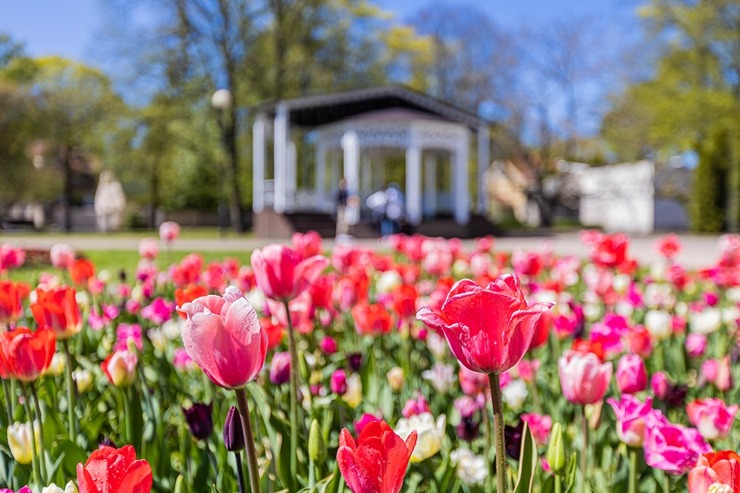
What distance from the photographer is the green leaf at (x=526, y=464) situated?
3.37 feet

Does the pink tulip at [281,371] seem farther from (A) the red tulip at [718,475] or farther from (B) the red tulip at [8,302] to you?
(A) the red tulip at [718,475]

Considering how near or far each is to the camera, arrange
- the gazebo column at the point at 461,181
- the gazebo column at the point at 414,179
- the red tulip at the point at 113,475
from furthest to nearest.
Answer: the gazebo column at the point at 461,181 < the gazebo column at the point at 414,179 < the red tulip at the point at 113,475

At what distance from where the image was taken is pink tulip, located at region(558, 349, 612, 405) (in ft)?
4.21

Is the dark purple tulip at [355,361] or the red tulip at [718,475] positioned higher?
the red tulip at [718,475]

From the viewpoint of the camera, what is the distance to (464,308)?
0.84m

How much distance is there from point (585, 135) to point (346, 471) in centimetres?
3313

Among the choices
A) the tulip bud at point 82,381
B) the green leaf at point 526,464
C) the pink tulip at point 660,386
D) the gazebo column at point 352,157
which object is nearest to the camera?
the green leaf at point 526,464

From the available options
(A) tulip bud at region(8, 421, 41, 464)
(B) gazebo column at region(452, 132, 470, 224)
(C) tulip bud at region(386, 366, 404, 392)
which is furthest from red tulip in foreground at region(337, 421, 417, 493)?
(B) gazebo column at region(452, 132, 470, 224)

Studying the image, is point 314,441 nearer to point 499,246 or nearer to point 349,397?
point 349,397

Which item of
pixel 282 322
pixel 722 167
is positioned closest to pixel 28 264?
pixel 282 322

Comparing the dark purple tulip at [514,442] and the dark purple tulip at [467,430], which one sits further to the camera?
the dark purple tulip at [467,430]

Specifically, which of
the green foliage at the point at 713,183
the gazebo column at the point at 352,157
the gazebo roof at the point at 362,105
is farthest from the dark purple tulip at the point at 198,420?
the green foliage at the point at 713,183

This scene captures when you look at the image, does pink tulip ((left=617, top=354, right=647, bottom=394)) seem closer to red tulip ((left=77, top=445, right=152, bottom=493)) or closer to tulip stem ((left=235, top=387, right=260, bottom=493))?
tulip stem ((left=235, top=387, right=260, bottom=493))

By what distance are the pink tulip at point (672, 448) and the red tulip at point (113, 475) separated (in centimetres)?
79
